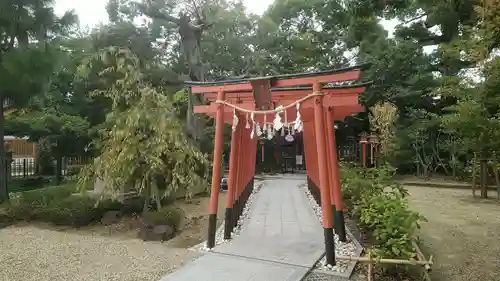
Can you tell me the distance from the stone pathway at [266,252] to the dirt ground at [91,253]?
0.49 m

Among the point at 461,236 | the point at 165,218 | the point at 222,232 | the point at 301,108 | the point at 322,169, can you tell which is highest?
the point at 301,108

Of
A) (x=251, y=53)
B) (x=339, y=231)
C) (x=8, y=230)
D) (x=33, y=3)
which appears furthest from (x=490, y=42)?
(x=251, y=53)

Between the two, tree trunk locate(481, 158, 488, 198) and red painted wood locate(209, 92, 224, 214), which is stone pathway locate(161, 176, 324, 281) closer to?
red painted wood locate(209, 92, 224, 214)

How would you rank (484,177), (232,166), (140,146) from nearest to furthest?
(232,166) < (140,146) < (484,177)

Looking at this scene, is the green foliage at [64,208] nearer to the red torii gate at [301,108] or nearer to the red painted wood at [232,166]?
the red painted wood at [232,166]

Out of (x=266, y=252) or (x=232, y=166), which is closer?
(x=266, y=252)

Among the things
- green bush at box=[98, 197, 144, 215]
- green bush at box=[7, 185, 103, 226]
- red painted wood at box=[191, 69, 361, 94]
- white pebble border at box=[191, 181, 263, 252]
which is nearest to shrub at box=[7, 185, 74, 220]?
green bush at box=[7, 185, 103, 226]

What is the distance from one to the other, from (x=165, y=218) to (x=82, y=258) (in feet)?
5.81

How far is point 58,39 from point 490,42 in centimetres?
988

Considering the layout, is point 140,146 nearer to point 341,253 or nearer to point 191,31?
point 341,253

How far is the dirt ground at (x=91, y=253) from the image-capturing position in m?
4.74

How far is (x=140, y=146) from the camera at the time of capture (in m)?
7.13

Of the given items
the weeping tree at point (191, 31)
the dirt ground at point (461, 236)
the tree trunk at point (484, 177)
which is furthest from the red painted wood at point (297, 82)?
the tree trunk at point (484, 177)

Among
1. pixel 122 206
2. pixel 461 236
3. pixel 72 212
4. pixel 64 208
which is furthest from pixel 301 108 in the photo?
pixel 64 208
